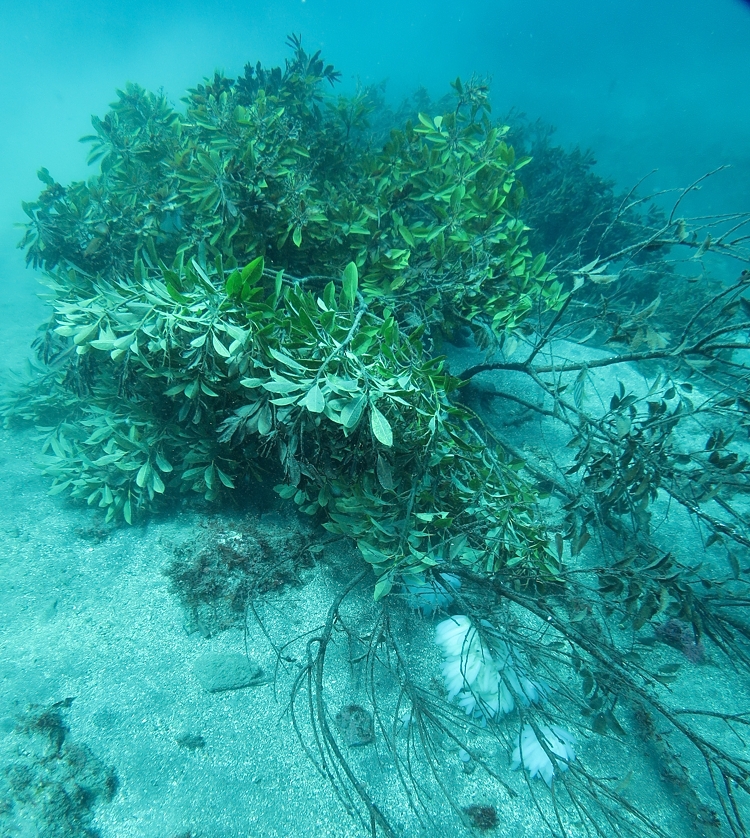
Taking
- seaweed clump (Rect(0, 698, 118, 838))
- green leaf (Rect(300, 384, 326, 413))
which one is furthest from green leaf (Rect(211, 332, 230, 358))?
seaweed clump (Rect(0, 698, 118, 838))

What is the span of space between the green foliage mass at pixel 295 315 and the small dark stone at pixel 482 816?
1433 millimetres

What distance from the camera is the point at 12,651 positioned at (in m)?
3.06

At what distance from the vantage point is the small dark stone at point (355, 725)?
2.77 meters

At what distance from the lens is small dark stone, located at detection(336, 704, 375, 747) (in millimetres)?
2768

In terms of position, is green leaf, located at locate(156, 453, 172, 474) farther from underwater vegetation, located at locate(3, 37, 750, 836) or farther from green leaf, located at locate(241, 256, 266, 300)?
green leaf, located at locate(241, 256, 266, 300)

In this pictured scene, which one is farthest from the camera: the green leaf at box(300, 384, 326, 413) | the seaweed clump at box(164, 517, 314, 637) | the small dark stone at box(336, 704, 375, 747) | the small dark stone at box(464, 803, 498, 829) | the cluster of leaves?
the cluster of leaves

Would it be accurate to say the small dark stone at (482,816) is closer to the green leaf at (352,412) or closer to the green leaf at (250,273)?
the green leaf at (352,412)

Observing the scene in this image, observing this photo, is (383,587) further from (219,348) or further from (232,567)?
(219,348)

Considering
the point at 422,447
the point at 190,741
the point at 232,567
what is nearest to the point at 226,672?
the point at 190,741

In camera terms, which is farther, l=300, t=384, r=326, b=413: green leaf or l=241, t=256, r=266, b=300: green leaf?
l=241, t=256, r=266, b=300: green leaf

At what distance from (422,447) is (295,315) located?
4.14 ft

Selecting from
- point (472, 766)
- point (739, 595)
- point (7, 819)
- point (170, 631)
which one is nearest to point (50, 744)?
point (7, 819)

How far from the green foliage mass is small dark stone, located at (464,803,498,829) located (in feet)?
4.70

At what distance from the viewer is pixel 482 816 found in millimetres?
2523
